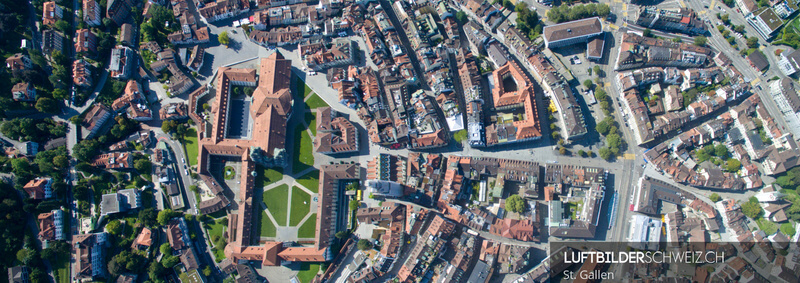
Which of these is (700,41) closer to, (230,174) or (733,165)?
(733,165)

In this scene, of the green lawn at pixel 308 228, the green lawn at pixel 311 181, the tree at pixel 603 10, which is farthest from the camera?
the tree at pixel 603 10

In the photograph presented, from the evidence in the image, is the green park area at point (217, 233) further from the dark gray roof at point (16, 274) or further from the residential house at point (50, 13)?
the residential house at point (50, 13)

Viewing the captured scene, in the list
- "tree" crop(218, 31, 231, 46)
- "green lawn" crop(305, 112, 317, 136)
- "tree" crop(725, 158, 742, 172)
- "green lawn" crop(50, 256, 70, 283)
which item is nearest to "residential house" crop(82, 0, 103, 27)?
"tree" crop(218, 31, 231, 46)

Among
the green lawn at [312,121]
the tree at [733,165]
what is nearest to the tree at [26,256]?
the green lawn at [312,121]

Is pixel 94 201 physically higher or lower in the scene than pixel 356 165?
lower

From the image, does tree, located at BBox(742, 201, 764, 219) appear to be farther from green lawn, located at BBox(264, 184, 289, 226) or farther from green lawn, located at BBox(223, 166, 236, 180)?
green lawn, located at BBox(223, 166, 236, 180)

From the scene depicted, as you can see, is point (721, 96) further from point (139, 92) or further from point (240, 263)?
point (139, 92)

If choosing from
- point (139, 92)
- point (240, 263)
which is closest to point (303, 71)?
point (139, 92)
